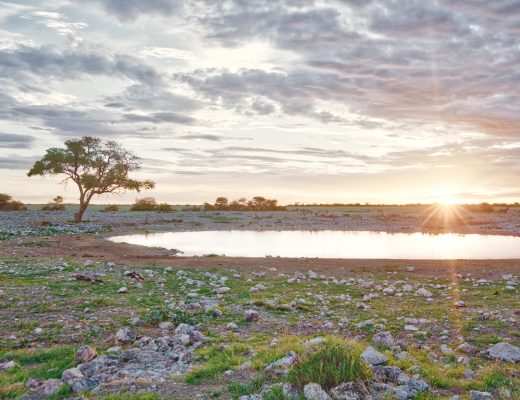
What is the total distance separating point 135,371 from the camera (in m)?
7.58

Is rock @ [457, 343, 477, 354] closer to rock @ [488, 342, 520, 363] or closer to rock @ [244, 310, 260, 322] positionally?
rock @ [488, 342, 520, 363]

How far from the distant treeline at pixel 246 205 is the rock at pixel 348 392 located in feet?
296

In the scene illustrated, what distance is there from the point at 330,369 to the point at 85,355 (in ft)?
13.8

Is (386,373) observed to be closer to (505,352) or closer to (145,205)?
(505,352)

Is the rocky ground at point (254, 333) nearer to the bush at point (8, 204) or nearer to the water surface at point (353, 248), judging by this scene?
the water surface at point (353, 248)

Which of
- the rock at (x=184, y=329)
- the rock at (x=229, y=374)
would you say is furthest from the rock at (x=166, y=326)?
the rock at (x=229, y=374)

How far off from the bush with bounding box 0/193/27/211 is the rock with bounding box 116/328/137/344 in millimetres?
81931

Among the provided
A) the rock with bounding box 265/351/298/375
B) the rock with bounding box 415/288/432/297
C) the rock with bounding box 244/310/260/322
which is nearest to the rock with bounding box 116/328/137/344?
the rock with bounding box 244/310/260/322

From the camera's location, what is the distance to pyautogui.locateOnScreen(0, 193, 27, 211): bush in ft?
268

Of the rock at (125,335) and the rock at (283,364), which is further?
the rock at (125,335)

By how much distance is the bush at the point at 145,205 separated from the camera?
305 feet

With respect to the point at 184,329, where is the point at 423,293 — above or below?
above

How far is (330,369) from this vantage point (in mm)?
6457

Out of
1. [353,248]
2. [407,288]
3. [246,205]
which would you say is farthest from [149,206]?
[407,288]
